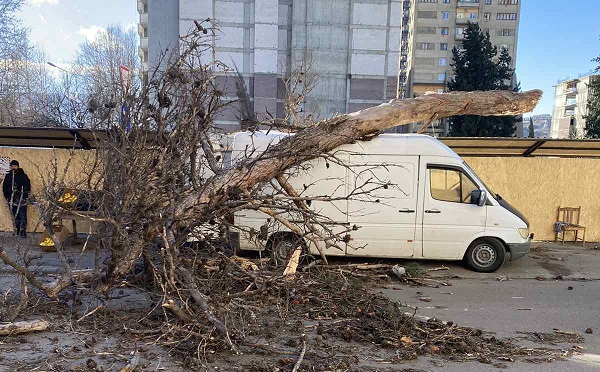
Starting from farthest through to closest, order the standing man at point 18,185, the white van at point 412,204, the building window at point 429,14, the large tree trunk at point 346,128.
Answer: the building window at point 429,14
the standing man at point 18,185
the white van at point 412,204
the large tree trunk at point 346,128

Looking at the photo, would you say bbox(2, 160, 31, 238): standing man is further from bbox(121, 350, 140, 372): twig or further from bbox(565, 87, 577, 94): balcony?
bbox(565, 87, 577, 94): balcony

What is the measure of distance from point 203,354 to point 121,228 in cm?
163

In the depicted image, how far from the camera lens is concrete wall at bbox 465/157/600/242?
1062 cm

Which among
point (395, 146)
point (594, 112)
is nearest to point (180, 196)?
point (395, 146)

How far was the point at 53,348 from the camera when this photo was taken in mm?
4312

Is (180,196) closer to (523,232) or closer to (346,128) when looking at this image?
(346,128)

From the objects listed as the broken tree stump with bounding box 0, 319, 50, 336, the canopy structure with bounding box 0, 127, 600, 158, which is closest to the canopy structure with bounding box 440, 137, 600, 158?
A: the canopy structure with bounding box 0, 127, 600, 158

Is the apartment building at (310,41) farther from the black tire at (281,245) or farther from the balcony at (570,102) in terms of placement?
the balcony at (570,102)

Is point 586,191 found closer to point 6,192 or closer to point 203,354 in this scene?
point 203,354

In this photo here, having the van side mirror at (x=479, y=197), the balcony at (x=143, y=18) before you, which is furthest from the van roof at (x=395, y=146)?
the balcony at (x=143, y=18)

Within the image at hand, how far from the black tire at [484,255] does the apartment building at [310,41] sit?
2776 cm

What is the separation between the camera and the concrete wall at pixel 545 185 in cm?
1062

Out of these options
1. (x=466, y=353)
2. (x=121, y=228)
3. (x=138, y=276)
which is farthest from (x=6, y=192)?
(x=466, y=353)

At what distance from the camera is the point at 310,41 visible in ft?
117
